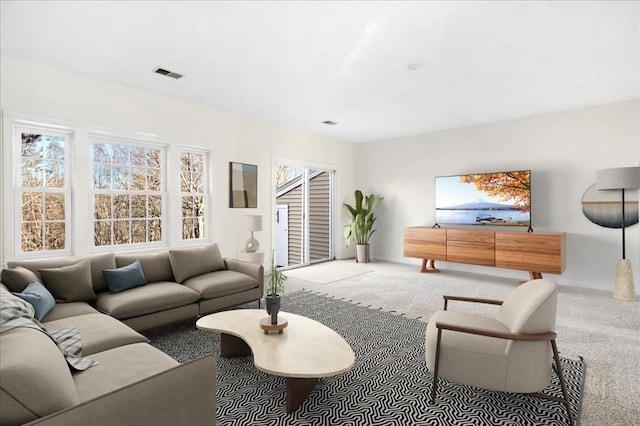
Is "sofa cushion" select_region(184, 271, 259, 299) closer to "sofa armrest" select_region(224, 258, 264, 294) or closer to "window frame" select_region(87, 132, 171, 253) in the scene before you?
"sofa armrest" select_region(224, 258, 264, 294)

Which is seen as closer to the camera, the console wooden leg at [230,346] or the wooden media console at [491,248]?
the console wooden leg at [230,346]

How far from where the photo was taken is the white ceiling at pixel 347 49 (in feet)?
8.46

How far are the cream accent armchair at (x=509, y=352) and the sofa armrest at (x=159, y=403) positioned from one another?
1.33 metres

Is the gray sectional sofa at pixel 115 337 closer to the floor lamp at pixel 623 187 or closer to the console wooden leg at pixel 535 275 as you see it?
the console wooden leg at pixel 535 275

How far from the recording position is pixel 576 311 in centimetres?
384

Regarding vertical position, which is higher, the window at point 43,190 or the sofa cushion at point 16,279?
the window at point 43,190

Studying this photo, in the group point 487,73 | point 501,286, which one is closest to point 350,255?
point 501,286

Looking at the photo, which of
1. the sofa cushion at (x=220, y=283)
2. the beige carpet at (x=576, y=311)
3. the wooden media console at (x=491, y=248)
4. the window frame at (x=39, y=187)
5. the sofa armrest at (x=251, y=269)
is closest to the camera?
the beige carpet at (x=576, y=311)

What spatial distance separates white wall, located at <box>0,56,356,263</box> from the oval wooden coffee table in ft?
8.17

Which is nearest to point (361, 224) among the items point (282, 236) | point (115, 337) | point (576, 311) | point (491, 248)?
point (282, 236)

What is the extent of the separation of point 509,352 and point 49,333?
2.48 meters

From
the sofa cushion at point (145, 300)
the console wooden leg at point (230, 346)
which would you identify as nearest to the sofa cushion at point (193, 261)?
the sofa cushion at point (145, 300)

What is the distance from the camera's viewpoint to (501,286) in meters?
5.04

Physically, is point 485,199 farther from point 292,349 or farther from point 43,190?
point 43,190
